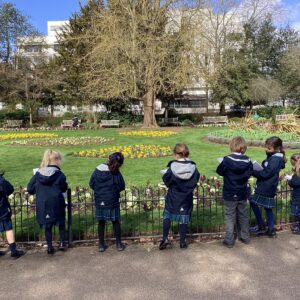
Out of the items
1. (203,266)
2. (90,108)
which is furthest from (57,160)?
(90,108)

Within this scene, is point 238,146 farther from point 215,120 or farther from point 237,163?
point 215,120

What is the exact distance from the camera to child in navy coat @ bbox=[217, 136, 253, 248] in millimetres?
5074

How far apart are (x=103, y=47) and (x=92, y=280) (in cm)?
2478

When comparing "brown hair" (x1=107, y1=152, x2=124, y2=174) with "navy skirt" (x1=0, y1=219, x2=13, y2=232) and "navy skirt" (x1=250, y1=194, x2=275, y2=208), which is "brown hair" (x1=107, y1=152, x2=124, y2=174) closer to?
"navy skirt" (x1=0, y1=219, x2=13, y2=232)

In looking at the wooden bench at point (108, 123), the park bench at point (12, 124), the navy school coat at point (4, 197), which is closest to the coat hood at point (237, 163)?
the navy school coat at point (4, 197)

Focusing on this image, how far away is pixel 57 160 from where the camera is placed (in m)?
4.99

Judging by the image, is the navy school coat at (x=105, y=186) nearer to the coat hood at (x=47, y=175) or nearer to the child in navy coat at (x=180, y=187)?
the coat hood at (x=47, y=175)

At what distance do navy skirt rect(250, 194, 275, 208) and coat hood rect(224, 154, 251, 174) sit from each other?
692mm

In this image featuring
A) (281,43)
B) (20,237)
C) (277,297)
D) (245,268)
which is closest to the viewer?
(277,297)

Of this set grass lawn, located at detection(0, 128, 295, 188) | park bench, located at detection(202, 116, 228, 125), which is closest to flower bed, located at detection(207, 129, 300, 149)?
grass lawn, located at detection(0, 128, 295, 188)

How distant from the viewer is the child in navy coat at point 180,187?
4891 mm

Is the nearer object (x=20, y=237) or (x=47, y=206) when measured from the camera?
(x=47, y=206)

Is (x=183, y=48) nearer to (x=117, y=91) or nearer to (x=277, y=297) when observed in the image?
(x=117, y=91)

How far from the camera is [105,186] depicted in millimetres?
4969
